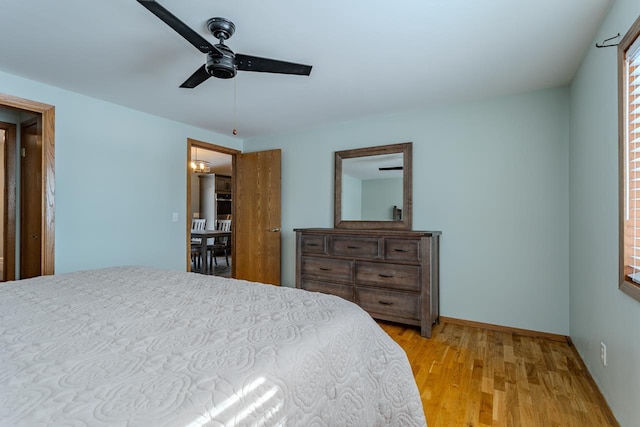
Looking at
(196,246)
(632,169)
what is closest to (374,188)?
(632,169)

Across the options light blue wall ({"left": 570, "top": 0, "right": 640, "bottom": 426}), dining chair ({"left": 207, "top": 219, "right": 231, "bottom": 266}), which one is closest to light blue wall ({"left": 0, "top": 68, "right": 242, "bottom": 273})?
dining chair ({"left": 207, "top": 219, "right": 231, "bottom": 266})

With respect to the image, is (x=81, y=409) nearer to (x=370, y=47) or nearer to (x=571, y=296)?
(x=370, y=47)

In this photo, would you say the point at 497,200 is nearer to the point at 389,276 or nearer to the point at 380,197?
the point at 380,197

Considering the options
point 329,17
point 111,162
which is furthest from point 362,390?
point 111,162

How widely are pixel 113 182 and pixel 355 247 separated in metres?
2.58

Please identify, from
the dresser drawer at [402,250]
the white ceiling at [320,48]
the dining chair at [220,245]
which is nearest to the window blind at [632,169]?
the white ceiling at [320,48]

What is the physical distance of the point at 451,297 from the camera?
3.19 m

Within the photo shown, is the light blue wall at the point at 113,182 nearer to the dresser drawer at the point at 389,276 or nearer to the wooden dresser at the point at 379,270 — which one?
the wooden dresser at the point at 379,270

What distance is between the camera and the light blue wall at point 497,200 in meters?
2.74

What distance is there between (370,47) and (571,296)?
8.49ft

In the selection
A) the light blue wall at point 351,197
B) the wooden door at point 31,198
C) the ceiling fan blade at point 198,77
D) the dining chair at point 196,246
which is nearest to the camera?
the ceiling fan blade at point 198,77

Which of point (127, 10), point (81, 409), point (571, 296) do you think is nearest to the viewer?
point (81, 409)

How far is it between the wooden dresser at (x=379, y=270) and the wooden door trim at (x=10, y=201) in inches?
116

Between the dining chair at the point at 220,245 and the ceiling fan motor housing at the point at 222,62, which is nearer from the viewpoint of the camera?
the ceiling fan motor housing at the point at 222,62
